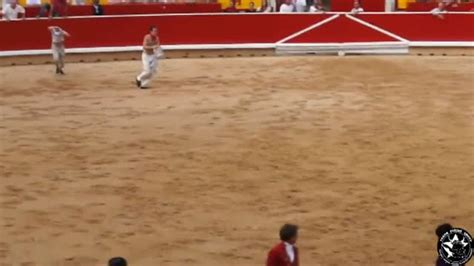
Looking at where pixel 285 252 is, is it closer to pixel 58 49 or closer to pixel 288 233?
pixel 288 233

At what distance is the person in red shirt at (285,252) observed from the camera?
263 inches

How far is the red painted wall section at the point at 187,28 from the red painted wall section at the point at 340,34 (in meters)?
0.36

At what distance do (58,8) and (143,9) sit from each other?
353 cm

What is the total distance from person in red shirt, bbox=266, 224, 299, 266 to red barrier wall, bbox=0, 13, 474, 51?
22.1m

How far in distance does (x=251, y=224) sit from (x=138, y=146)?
4.74m

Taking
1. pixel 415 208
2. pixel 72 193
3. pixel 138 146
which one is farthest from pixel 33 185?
pixel 415 208

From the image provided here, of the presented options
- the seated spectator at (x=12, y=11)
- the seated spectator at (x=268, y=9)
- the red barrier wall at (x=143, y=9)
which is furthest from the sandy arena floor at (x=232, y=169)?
the seated spectator at (x=268, y=9)

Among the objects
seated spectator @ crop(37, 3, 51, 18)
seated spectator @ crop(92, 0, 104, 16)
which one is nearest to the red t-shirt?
seated spectator @ crop(37, 3, 51, 18)

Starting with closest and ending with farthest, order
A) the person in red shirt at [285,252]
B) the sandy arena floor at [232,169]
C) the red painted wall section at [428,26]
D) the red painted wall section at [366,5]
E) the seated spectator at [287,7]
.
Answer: the person in red shirt at [285,252]
the sandy arena floor at [232,169]
the red painted wall section at [428,26]
the seated spectator at [287,7]
the red painted wall section at [366,5]

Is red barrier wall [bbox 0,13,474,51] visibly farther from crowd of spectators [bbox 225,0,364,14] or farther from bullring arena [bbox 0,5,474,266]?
bullring arena [bbox 0,5,474,266]

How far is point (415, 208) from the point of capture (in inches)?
424

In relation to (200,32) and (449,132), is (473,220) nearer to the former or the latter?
(449,132)

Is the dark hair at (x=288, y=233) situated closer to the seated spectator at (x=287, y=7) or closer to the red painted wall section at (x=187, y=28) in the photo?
the red painted wall section at (x=187, y=28)

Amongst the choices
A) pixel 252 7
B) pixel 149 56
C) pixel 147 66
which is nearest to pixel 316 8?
pixel 252 7
